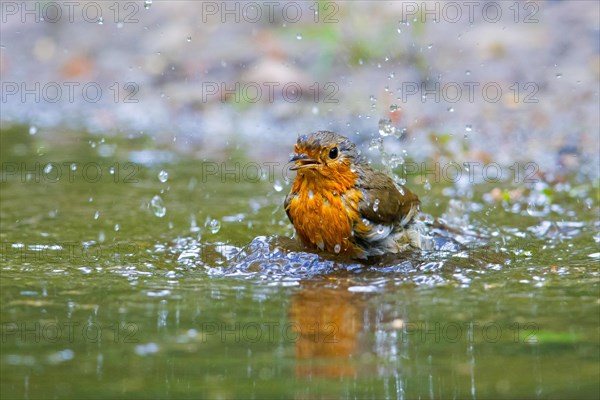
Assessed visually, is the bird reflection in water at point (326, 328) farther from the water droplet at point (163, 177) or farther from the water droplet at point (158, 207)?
the water droplet at point (163, 177)

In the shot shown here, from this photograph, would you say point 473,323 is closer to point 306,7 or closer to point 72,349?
point 72,349

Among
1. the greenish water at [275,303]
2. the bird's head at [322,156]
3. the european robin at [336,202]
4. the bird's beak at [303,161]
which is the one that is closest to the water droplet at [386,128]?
the greenish water at [275,303]

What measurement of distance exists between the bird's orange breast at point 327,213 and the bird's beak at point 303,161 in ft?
0.32

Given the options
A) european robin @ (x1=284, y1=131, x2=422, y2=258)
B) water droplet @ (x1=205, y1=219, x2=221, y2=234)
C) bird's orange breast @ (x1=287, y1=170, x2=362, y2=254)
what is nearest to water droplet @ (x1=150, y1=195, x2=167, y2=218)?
water droplet @ (x1=205, y1=219, x2=221, y2=234)

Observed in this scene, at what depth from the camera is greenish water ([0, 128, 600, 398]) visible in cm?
388

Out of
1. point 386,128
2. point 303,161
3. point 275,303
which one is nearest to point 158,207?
point 386,128

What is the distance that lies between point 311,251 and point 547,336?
201 cm

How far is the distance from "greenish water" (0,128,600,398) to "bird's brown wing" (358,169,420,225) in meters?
0.30

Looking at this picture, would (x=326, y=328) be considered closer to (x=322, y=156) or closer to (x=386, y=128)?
(x=322, y=156)

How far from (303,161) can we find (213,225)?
1.46m

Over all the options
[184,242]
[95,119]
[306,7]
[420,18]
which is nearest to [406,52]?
[420,18]

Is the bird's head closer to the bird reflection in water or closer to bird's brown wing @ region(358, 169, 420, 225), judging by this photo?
bird's brown wing @ region(358, 169, 420, 225)

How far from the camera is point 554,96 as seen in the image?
37.5 ft

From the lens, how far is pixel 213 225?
7.26 m
